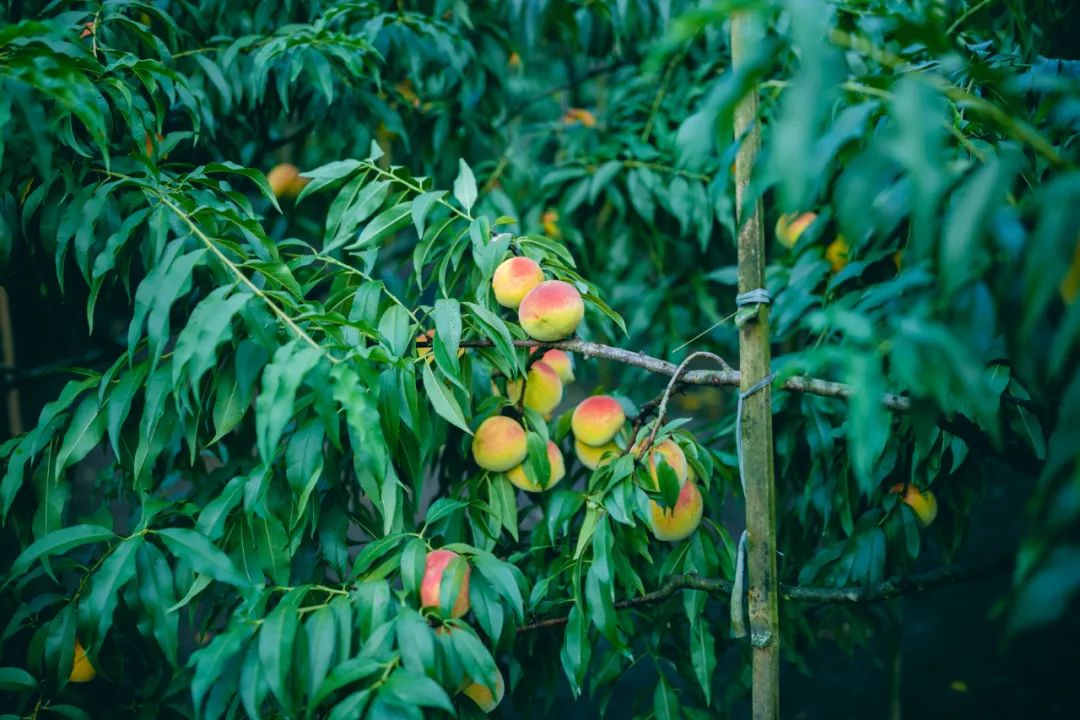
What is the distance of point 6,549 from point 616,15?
65.2 inches

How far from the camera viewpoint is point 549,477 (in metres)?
1.14

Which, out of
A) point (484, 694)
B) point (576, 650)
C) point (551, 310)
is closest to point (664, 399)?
point (551, 310)

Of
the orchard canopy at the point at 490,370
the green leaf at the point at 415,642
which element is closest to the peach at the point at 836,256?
the orchard canopy at the point at 490,370

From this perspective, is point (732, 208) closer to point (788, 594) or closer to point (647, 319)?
point (647, 319)

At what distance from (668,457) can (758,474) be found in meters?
0.11

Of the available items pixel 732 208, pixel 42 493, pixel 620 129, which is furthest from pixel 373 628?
pixel 620 129

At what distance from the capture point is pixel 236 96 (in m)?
1.49

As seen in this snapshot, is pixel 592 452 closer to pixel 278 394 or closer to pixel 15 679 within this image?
pixel 278 394

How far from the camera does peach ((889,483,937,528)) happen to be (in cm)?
121

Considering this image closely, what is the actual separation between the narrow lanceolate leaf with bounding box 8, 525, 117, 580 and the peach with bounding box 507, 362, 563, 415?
55cm

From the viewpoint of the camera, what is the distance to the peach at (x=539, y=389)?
122cm

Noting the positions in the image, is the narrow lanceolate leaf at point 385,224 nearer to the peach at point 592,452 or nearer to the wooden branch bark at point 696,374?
the wooden branch bark at point 696,374

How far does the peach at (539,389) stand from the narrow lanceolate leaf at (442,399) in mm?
209

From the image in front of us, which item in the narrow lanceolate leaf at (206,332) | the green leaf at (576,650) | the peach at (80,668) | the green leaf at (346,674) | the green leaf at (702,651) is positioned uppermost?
the narrow lanceolate leaf at (206,332)
